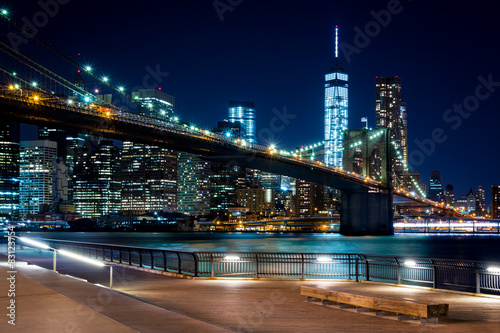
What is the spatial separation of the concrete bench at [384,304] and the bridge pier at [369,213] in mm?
81653

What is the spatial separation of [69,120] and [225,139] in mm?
23973

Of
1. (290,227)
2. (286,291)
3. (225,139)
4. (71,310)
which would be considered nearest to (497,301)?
(286,291)

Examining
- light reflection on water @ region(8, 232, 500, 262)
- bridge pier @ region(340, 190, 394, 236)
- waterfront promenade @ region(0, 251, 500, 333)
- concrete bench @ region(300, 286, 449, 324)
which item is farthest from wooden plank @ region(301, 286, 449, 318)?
bridge pier @ region(340, 190, 394, 236)

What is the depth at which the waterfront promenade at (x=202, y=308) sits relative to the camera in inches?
307

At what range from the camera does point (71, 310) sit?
8.48 m

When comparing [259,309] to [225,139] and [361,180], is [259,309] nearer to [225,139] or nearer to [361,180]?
[225,139]

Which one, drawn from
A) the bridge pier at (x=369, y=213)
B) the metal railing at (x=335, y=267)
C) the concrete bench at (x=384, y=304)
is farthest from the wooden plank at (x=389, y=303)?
the bridge pier at (x=369, y=213)

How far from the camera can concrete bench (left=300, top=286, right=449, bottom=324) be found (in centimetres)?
980

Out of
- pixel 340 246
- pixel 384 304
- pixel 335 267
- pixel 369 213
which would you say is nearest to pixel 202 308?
pixel 384 304

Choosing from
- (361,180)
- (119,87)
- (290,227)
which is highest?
(119,87)

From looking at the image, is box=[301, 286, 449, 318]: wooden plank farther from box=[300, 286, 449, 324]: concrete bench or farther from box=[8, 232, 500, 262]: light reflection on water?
box=[8, 232, 500, 262]: light reflection on water

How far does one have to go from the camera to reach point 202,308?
11.5 meters

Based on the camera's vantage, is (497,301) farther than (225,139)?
No

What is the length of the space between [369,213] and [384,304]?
8379 centimetres
